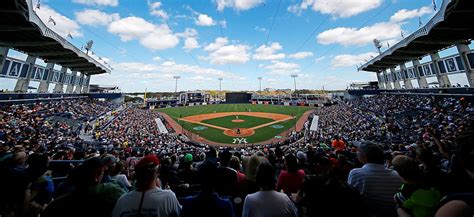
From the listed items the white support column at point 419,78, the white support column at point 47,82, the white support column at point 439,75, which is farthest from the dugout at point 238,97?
the white support column at point 439,75

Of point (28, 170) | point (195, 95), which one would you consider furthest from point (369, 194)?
point (195, 95)

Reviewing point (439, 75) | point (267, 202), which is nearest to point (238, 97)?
point (439, 75)

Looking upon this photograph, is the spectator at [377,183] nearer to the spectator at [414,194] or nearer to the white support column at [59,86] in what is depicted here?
the spectator at [414,194]

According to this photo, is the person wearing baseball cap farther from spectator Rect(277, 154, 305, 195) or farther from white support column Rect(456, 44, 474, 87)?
white support column Rect(456, 44, 474, 87)

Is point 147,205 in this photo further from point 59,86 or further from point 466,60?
point 59,86

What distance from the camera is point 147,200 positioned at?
230 cm

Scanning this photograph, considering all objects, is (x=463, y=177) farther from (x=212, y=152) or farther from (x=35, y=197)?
(x=35, y=197)

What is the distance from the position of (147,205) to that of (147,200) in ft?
0.18

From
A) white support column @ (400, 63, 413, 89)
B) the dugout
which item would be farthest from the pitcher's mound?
the dugout

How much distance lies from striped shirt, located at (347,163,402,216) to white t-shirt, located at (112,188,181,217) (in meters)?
2.83

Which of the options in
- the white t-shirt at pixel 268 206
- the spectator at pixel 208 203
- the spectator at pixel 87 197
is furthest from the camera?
the white t-shirt at pixel 268 206

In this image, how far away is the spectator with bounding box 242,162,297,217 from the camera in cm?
247

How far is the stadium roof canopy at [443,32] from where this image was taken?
1662cm

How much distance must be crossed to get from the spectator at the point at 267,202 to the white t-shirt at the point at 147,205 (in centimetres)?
100
